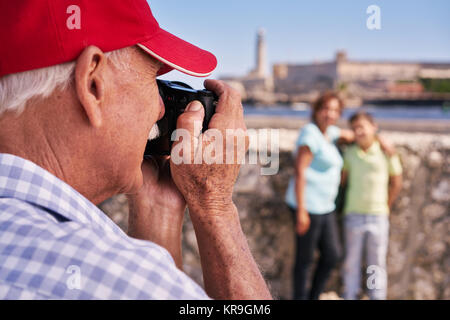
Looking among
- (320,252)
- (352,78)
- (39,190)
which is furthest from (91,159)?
(352,78)

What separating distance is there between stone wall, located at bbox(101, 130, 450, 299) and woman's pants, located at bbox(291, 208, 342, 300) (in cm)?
12

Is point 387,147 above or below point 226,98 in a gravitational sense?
below

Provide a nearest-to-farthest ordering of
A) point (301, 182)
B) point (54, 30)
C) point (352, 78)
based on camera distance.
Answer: point (54, 30) → point (301, 182) → point (352, 78)

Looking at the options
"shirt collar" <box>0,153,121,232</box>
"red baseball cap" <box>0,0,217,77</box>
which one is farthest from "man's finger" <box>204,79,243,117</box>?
"shirt collar" <box>0,153,121,232</box>

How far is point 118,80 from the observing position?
86 centimetres

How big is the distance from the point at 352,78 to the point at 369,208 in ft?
151

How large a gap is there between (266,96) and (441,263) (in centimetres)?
4100

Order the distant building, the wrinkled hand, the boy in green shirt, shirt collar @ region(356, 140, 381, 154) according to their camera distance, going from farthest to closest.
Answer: the distant building
shirt collar @ region(356, 140, 381, 154)
the boy in green shirt
the wrinkled hand

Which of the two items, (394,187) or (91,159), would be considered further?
(394,187)

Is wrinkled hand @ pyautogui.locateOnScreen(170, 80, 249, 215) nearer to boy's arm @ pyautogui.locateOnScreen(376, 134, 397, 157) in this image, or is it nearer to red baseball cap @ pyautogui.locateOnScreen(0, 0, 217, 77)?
red baseball cap @ pyautogui.locateOnScreen(0, 0, 217, 77)

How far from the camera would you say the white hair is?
0.78 m

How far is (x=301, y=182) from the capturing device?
9.57 feet

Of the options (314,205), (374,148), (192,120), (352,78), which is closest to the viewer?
(192,120)

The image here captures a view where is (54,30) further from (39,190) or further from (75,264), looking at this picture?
Result: (75,264)
